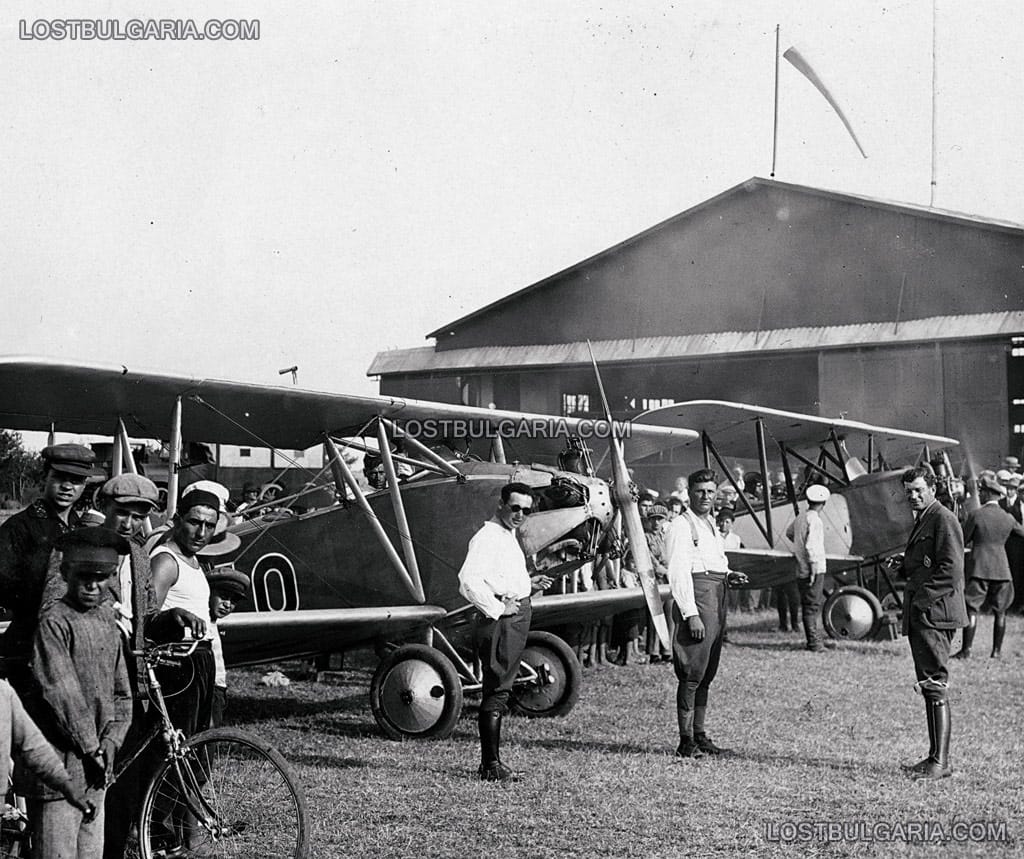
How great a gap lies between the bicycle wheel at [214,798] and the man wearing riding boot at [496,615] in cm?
189

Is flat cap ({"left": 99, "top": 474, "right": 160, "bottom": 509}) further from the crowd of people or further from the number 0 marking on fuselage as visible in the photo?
the number 0 marking on fuselage

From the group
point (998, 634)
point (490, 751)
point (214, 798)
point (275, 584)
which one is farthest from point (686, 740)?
point (998, 634)

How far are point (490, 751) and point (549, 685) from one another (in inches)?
80.8

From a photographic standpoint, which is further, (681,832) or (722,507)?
(722,507)

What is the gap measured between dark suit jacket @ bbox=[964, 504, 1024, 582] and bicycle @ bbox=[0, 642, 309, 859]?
907 cm

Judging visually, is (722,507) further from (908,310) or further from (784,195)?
(784,195)

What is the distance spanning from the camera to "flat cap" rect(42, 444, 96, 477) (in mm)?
4023

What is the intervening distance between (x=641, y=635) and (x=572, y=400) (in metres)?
14.4

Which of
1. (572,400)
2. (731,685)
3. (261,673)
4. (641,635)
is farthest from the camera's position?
(572,400)

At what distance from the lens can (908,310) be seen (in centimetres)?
1956

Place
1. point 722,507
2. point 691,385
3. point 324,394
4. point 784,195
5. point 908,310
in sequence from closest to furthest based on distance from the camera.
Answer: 1. point 324,394
2. point 722,507
3. point 908,310
4. point 784,195
5. point 691,385

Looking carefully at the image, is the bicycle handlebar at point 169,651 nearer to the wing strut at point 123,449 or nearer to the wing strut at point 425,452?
the wing strut at point 123,449

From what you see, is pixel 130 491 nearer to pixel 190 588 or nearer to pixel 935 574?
pixel 190 588

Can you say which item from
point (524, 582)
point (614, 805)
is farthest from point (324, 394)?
point (614, 805)
